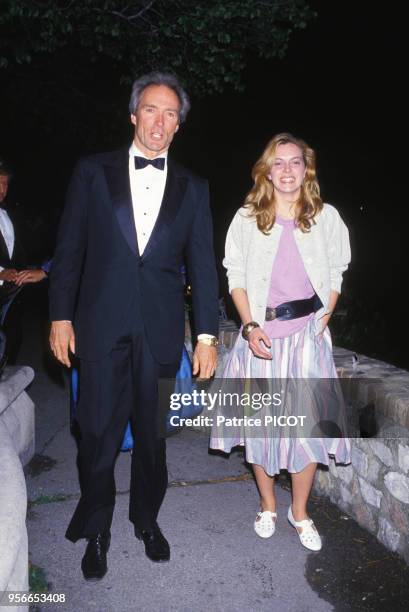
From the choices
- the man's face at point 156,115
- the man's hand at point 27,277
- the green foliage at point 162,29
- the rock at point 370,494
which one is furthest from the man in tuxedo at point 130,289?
the green foliage at point 162,29

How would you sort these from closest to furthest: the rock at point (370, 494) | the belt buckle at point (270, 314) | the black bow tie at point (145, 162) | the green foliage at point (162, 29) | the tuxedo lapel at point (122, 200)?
the tuxedo lapel at point (122, 200) < the black bow tie at point (145, 162) < the belt buckle at point (270, 314) < the rock at point (370, 494) < the green foliage at point (162, 29)

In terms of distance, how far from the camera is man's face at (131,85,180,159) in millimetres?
2680

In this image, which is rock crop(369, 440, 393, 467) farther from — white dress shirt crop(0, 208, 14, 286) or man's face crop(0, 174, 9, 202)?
man's face crop(0, 174, 9, 202)

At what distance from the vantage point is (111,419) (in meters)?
2.84

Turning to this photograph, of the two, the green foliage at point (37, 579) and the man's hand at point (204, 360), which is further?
the man's hand at point (204, 360)

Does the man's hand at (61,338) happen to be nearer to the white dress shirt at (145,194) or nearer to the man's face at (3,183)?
the white dress shirt at (145,194)

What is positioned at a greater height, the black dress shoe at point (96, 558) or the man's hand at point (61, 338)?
the man's hand at point (61, 338)

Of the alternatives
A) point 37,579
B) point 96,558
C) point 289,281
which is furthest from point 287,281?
point 37,579

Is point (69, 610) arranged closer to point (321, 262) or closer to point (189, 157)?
point (321, 262)

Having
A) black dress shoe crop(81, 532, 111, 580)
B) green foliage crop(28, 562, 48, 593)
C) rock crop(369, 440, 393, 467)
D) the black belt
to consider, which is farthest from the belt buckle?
green foliage crop(28, 562, 48, 593)

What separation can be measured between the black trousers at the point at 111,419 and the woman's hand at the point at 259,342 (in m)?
0.43

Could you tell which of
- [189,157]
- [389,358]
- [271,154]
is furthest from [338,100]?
[271,154]

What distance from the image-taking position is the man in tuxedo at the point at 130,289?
8.83 ft

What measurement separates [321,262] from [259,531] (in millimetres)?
1639
